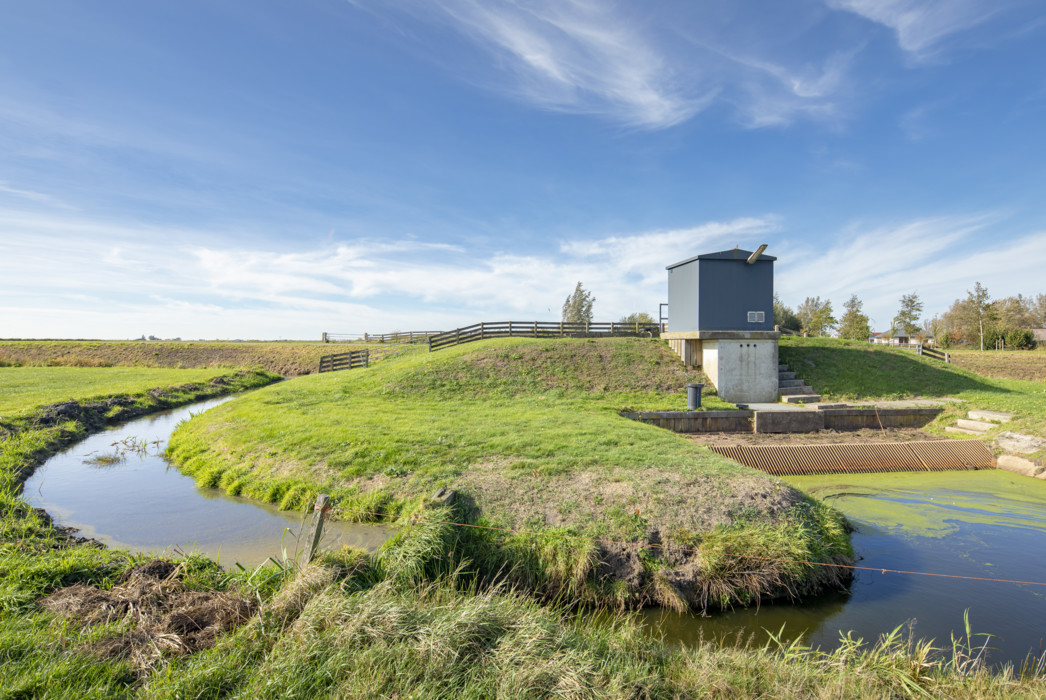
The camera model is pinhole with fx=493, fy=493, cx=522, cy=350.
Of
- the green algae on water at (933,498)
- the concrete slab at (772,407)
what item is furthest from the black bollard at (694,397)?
the green algae on water at (933,498)

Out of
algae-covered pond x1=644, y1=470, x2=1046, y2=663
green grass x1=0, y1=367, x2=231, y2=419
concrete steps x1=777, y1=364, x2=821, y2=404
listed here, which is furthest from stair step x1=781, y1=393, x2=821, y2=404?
green grass x1=0, y1=367, x2=231, y2=419

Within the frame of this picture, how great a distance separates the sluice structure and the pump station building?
261 inches

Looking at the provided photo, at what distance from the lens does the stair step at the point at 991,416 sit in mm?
14932

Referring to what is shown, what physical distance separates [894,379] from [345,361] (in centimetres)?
3073

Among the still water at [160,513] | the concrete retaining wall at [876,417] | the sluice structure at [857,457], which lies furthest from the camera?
the concrete retaining wall at [876,417]

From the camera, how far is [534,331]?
28.8 metres

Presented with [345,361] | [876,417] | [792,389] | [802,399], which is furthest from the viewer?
[345,361]

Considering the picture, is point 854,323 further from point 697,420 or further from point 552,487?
point 552,487

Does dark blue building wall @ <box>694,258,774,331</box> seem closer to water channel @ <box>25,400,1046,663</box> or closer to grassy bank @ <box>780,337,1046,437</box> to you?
grassy bank @ <box>780,337,1046,437</box>

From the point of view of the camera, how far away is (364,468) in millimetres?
9484

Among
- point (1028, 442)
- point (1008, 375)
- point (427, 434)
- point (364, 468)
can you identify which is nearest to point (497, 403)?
point (427, 434)

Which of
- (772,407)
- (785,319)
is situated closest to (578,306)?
(785,319)

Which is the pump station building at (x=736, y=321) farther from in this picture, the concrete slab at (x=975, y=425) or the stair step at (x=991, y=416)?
the stair step at (x=991, y=416)

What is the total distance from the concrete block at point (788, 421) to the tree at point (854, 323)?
116 feet
